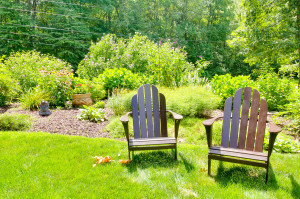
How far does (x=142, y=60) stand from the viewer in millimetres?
10047

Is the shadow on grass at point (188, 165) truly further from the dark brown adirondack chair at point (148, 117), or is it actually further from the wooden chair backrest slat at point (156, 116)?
the wooden chair backrest slat at point (156, 116)

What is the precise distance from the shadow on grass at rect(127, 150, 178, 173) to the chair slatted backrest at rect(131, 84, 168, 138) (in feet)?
0.90

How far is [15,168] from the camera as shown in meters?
2.75

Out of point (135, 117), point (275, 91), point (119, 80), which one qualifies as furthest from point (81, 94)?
point (275, 91)

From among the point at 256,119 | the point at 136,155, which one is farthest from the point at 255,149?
the point at 136,155

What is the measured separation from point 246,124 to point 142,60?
301 inches

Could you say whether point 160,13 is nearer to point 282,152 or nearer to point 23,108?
point 23,108

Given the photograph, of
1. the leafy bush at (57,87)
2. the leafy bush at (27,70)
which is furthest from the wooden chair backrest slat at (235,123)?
the leafy bush at (27,70)

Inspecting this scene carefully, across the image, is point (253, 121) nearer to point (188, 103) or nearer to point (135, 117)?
point (135, 117)

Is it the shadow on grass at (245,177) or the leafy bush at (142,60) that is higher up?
the leafy bush at (142,60)

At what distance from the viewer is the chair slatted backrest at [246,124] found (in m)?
2.77

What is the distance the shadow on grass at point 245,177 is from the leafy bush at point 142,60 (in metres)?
4.73

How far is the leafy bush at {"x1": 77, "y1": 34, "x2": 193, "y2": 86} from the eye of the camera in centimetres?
742

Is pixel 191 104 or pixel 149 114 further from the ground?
pixel 149 114
